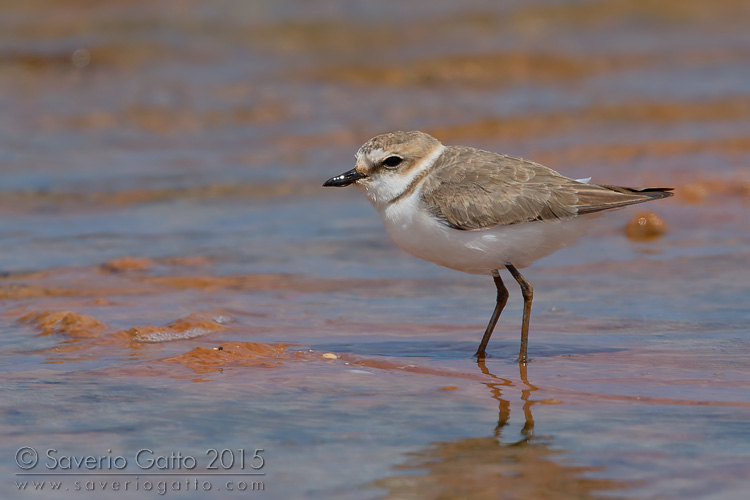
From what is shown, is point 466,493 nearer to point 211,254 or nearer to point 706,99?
point 211,254

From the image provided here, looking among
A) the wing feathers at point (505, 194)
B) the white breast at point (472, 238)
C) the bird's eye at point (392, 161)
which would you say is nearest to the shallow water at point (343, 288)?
the white breast at point (472, 238)

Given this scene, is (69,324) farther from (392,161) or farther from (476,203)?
(476,203)

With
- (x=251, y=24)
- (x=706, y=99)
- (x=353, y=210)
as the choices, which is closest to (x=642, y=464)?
(x=353, y=210)

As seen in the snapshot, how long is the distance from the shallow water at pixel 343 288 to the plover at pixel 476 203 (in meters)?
0.64

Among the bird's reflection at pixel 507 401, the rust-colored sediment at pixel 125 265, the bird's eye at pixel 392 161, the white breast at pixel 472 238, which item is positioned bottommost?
the bird's reflection at pixel 507 401

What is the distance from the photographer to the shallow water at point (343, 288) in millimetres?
4129

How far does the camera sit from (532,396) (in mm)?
4914

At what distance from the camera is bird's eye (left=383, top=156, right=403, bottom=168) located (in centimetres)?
586

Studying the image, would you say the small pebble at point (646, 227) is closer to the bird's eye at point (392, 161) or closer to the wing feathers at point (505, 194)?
the wing feathers at point (505, 194)

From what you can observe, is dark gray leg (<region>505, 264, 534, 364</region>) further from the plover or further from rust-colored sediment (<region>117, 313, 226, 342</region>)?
rust-colored sediment (<region>117, 313, 226, 342</region>)

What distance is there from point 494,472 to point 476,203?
6.80 ft

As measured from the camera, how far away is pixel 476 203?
5637 millimetres

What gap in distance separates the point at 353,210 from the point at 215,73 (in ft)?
27.2

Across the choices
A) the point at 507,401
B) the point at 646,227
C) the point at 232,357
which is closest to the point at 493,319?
the point at 507,401
